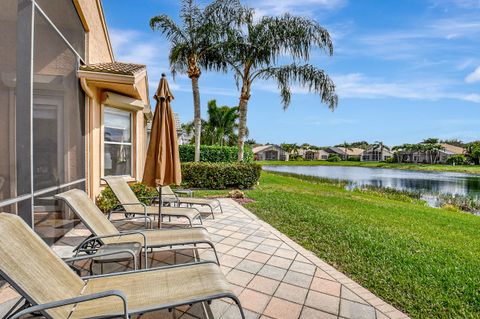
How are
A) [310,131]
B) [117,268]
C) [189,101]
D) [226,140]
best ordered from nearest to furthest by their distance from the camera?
[117,268] < [189,101] < [226,140] < [310,131]

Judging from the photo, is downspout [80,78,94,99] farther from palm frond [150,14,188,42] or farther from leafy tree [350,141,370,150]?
leafy tree [350,141,370,150]

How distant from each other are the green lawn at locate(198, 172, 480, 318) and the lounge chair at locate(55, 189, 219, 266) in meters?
2.20

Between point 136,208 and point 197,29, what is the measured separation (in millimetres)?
11737

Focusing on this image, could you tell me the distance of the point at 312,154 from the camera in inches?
3784

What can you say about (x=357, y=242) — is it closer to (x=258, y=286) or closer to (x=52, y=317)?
(x=258, y=286)

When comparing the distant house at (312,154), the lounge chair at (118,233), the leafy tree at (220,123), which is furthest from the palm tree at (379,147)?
the lounge chair at (118,233)

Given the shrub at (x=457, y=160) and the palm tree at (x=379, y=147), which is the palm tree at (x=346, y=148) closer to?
the palm tree at (x=379, y=147)

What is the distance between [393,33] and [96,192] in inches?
643

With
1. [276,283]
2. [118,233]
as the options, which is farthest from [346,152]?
[118,233]

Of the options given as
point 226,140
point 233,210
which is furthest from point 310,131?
point 233,210

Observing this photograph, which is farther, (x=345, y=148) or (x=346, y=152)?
(x=345, y=148)

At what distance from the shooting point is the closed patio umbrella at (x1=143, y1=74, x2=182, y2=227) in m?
4.48

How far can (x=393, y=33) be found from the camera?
1497cm

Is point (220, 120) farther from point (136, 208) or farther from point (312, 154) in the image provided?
point (312, 154)
